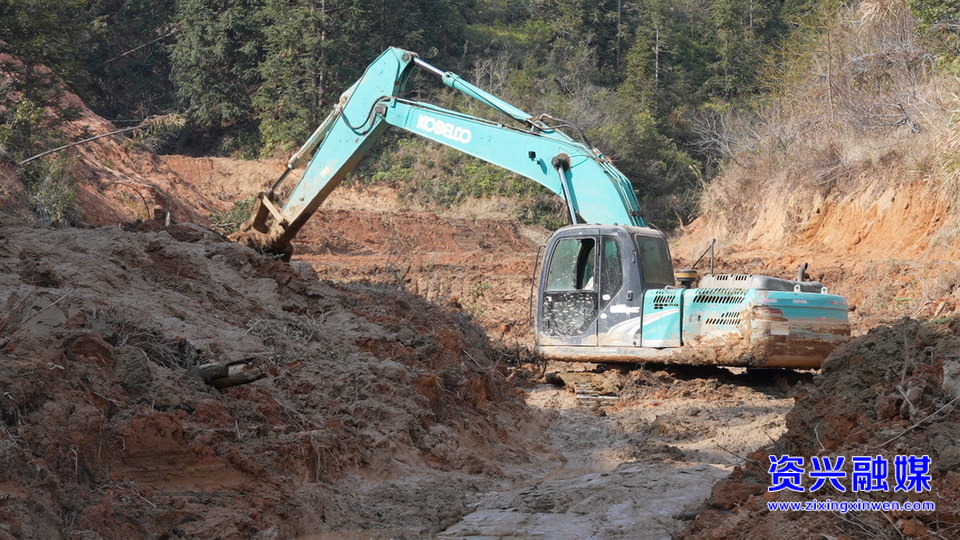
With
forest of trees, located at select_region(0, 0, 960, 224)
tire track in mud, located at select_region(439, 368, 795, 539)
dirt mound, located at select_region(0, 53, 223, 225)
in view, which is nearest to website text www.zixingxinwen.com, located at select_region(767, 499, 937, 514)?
tire track in mud, located at select_region(439, 368, 795, 539)

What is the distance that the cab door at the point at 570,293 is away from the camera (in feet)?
37.4

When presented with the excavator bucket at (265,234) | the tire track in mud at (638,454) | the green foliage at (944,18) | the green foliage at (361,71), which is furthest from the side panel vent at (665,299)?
the green foliage at (361,71)

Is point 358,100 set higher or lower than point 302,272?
higher

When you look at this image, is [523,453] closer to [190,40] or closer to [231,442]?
[231,442]

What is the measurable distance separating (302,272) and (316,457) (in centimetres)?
436

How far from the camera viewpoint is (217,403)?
617 centimetres

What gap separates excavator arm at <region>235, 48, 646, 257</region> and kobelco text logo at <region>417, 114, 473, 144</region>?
12mm

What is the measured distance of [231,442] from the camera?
6.06m

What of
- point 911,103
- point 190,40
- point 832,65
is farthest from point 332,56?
point 911,103

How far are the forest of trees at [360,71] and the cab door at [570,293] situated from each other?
1752cm

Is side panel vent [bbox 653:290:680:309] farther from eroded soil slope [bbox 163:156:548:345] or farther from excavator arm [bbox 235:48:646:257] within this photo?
eroded soil slope [bbox 163:156:548:345]

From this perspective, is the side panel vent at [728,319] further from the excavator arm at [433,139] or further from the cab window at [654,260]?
the excavator arm at [433,139]

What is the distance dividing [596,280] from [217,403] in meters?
5.95

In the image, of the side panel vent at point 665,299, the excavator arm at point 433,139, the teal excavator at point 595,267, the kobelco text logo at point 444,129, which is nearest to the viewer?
the teal excavator at point 595,267
